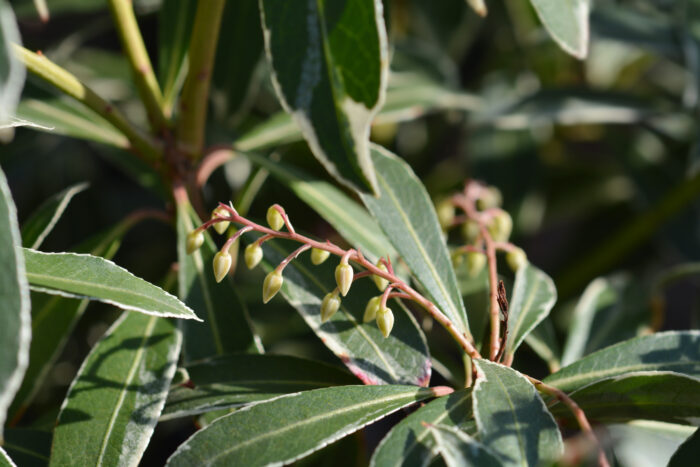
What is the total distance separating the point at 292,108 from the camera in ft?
2.09

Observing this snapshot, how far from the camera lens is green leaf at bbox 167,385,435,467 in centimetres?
59

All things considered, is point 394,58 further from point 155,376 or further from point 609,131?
point 155,376

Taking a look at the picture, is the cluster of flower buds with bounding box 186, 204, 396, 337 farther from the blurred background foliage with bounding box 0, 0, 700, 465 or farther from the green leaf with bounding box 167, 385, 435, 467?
the blurred background foliage with bounding box 0, 0, 700, 465

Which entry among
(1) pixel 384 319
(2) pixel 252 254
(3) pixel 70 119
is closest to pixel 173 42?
(3) pixel 70 119

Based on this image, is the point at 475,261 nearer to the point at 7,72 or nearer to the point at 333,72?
the point at 333,72

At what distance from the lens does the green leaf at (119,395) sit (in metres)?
0.65

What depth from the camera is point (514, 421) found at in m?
0.58

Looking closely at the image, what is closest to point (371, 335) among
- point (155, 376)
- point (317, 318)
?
point (317, 318)

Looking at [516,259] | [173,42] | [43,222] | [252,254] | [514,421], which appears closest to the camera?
[514,421]

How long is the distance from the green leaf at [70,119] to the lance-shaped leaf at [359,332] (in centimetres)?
28

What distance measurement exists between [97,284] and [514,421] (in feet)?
1.17

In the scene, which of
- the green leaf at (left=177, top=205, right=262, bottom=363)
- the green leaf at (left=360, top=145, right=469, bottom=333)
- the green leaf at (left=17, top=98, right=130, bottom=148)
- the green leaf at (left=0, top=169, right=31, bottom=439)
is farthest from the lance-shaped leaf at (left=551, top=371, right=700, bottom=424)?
the green leaf at (left=17, top=98, right=130, bottom=148)

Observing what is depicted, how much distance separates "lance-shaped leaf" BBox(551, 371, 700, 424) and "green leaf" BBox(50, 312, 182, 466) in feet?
1.25

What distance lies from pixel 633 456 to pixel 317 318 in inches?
19.7
